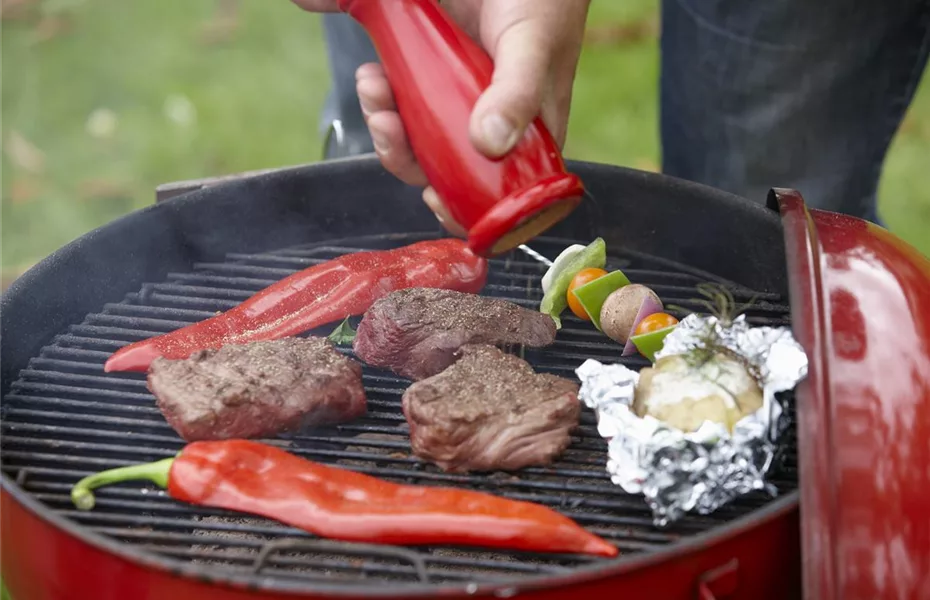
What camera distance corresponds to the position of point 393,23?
264cm

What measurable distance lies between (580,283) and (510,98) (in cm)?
86

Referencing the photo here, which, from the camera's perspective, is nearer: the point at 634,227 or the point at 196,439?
the point at 196,439

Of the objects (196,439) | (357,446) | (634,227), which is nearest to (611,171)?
(634,227)

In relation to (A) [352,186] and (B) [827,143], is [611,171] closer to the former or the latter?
(A) [352,186]

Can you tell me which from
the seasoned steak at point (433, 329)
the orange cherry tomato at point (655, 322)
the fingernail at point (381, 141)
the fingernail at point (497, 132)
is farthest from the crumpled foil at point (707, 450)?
the fingernail at point (381, 141)

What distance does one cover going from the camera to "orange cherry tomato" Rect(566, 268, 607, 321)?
3.15 m

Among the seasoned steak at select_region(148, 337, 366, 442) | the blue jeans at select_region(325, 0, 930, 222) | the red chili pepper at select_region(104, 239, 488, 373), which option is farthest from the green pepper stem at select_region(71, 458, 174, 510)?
the blue jeans at select_region(325, 0, 930, 222)

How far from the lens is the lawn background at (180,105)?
6172mm

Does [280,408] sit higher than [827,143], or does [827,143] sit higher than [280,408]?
[827,143]

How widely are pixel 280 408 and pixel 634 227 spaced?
1575 mm

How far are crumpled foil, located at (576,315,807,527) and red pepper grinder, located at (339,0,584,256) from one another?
1.78 feet

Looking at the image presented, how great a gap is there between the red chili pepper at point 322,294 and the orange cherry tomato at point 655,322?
706 millimetres

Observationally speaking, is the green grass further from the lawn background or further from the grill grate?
the grill grate

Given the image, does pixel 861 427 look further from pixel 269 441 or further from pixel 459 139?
pixel 269 441
